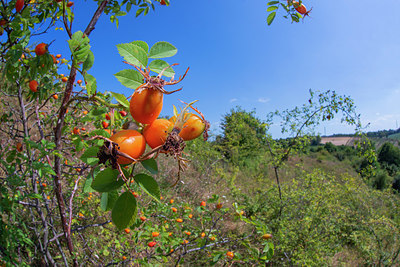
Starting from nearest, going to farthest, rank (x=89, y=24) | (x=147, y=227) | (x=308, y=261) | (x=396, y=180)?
(x=89, y=24) < (x=147, y=227) < (x=308, y=261) < (x=396, y=180)

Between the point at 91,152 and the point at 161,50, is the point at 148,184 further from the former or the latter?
the point at 161,50

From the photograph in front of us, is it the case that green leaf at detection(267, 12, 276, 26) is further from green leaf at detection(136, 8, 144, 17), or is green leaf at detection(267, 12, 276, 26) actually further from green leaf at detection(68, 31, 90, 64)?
green leaf at detection(68, 31, 90, 64)

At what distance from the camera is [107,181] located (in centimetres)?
57

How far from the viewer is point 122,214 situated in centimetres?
58

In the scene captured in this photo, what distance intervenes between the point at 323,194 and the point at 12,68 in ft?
13.2

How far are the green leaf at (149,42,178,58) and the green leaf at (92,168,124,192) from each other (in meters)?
0.33

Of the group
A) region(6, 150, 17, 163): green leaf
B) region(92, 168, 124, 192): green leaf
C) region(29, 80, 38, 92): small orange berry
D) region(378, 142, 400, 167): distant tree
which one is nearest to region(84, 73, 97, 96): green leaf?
region(92, 168, 124, 192): green leaf

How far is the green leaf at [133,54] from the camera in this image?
0.58 m

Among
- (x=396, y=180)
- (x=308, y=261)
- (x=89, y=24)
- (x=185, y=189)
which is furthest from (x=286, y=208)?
(x=396, y=180)

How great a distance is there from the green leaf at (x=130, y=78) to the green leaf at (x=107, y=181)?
0.73ft

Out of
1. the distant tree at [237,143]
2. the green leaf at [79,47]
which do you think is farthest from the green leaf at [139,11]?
the distant tree at [237,143]

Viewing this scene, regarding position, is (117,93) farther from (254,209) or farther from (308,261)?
(254,209)

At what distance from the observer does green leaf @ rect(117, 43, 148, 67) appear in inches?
23.0

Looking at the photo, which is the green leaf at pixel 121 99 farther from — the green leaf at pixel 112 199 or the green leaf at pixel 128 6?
the green leaf at pixel 128 6
